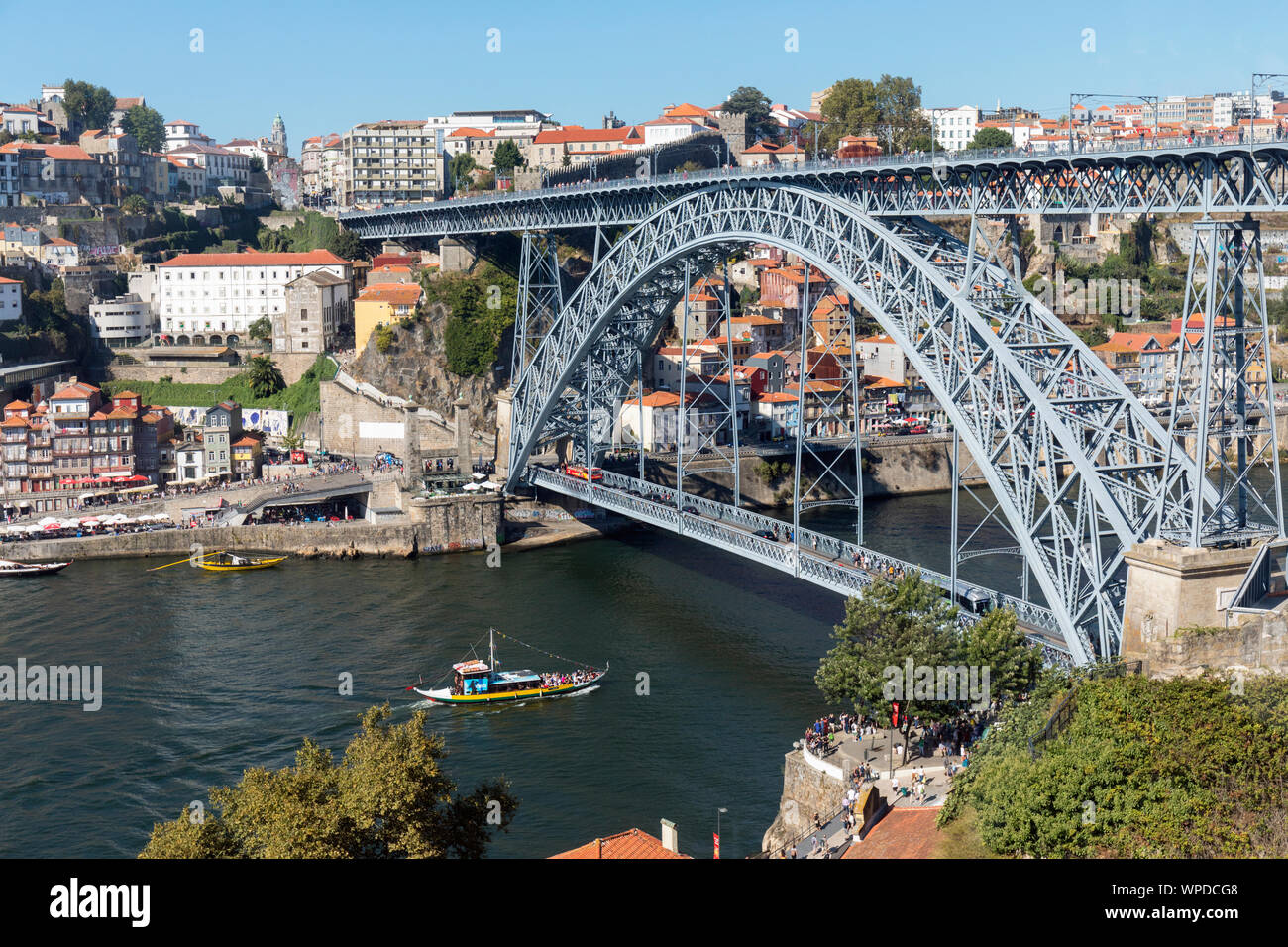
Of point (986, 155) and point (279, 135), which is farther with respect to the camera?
point (279, 135)

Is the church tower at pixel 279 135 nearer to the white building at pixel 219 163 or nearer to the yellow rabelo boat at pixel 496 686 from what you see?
the white building at pixel 219 163

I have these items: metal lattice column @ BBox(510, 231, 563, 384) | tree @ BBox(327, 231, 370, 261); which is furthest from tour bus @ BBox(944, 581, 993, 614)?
tree @ BBox(327, 231, 370, 261)

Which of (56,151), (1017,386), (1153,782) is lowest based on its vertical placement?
(1153,782)

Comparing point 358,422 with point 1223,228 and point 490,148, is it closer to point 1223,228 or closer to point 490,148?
point 490,148

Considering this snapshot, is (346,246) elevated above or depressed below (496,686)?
above

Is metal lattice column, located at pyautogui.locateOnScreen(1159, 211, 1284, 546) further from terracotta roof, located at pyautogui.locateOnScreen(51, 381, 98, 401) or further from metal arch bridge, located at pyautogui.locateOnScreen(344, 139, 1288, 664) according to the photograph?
terracotta roof, located at pyautogui.locateOnScreen(51, 381, 98, 401)

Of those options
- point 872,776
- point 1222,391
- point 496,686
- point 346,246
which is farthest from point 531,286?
point 1222,391

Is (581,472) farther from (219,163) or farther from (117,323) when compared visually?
(219,163)
